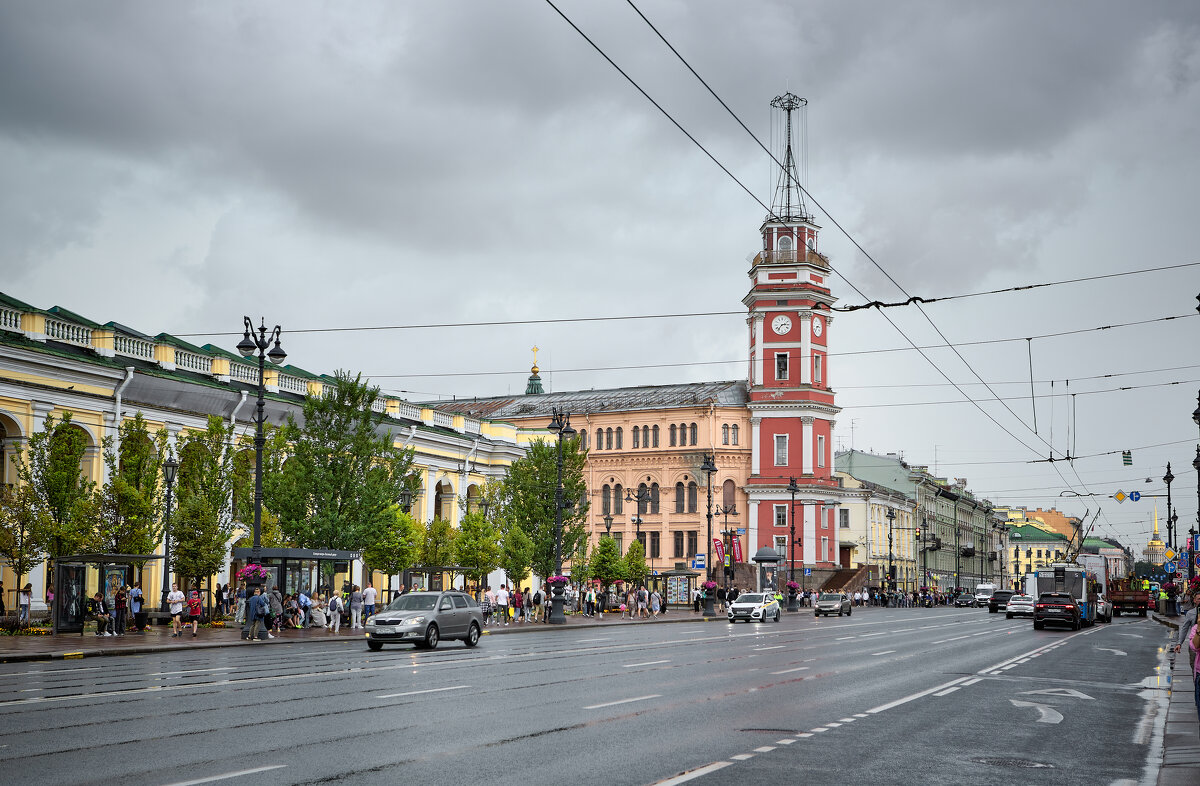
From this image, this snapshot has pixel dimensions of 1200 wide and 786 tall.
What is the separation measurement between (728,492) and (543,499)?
45.4 metres

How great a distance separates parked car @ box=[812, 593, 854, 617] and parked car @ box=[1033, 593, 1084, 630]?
2101 centimetres

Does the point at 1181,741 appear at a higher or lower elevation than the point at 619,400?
lower

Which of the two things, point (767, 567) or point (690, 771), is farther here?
point (767, 567)

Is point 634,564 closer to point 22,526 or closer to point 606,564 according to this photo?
point 606,564

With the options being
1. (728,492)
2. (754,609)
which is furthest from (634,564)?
(728,492)

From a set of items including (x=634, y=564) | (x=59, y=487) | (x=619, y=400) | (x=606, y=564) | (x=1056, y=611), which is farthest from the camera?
(x=619, y=400)

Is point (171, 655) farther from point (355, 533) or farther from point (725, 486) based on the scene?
point (725, 486)

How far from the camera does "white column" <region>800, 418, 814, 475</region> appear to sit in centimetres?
10225

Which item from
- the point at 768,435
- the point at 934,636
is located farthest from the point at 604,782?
the point at 768,435

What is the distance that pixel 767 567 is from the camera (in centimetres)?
8550

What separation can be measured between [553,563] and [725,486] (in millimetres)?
44128

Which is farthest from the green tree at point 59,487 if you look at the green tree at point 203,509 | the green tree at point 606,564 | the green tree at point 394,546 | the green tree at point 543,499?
the green tree at point 606,564

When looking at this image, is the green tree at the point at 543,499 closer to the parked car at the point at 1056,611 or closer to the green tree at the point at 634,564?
the green tree at the point at 634,564

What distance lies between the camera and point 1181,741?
1324cm
